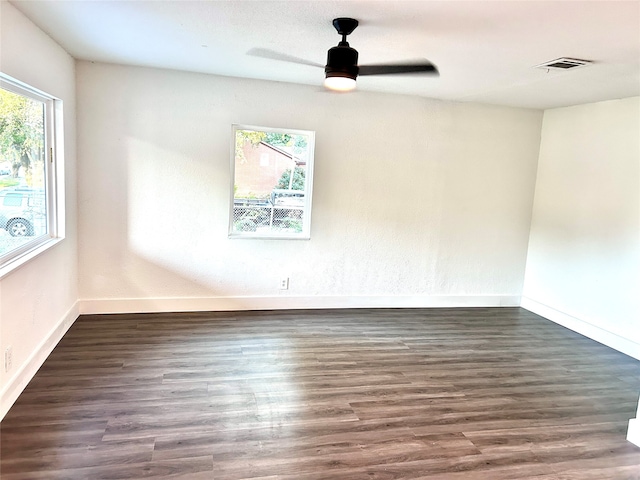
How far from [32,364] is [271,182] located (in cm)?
250

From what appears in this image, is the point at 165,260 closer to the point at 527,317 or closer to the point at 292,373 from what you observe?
the point at 292,373

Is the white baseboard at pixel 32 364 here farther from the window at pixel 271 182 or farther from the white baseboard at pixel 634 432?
the white baseboard at pixel 634 432

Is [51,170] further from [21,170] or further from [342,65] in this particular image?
[342,65]

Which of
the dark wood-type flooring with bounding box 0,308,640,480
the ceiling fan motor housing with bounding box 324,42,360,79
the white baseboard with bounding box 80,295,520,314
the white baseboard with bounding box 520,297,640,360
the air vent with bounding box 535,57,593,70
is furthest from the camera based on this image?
the white baseboard with bounding box 80,295,520,314

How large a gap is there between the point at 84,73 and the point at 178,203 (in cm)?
135

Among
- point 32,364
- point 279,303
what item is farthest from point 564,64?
point 32,364

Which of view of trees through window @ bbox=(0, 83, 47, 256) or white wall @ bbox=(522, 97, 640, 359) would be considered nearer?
view of trees through window @ bbox=(0, 83, 47, 256)

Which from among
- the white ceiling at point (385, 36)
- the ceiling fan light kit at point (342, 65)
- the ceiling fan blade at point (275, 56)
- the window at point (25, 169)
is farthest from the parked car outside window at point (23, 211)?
the ceiling fan light kit at point (342, 65)

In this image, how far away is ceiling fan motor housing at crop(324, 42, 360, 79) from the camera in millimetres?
2383

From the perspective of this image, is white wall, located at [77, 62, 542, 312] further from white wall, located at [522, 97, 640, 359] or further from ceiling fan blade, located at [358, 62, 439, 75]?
ceiling fan blade, located at [358, 62, 439, 75]

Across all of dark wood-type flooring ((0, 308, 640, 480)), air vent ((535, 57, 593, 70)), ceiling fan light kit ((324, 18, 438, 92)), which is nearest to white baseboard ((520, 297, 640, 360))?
dark wood-type flooring ((0, 308, 640, 480))

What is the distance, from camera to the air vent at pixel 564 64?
2.93m

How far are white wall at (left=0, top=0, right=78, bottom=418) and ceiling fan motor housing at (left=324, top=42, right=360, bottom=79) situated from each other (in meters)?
1.76

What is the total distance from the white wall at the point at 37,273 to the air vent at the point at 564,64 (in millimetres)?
3330
